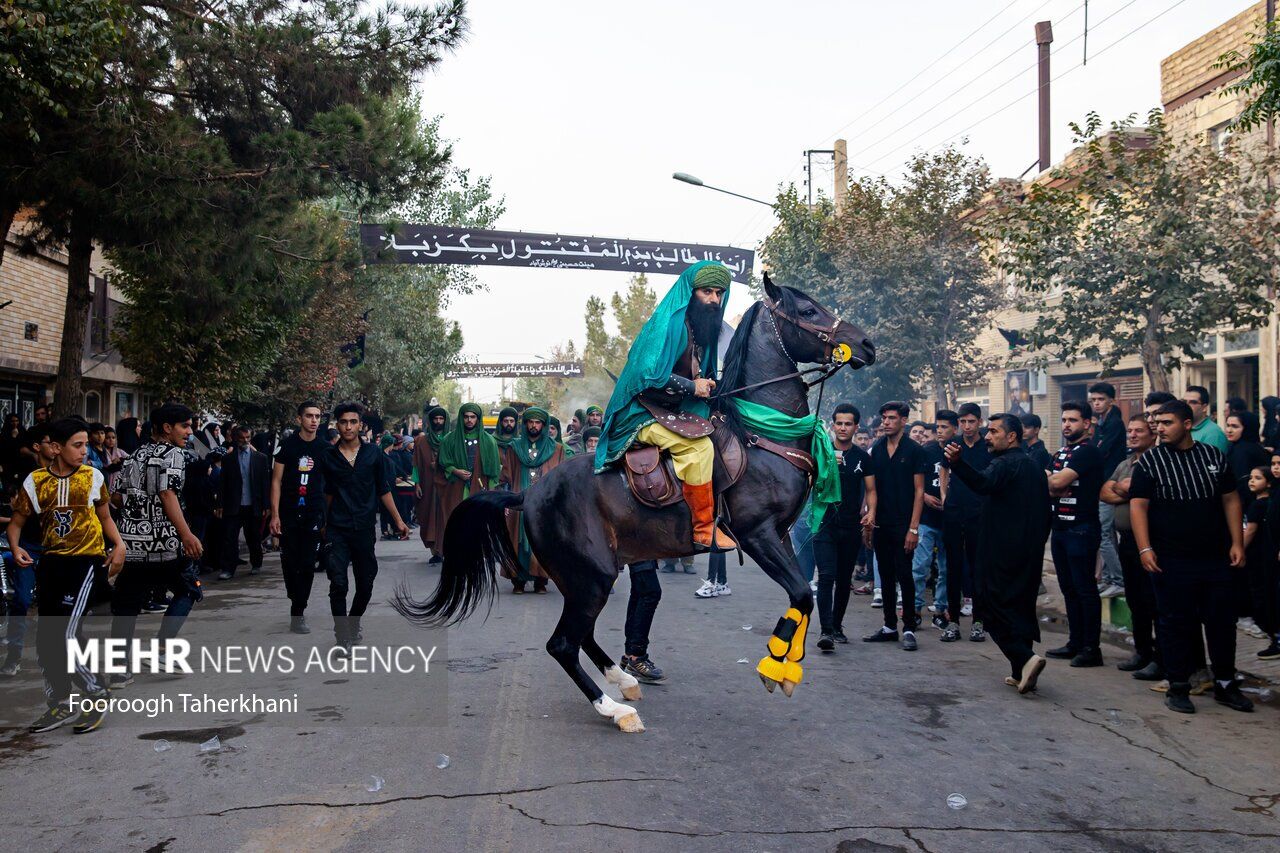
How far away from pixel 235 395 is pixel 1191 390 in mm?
14976

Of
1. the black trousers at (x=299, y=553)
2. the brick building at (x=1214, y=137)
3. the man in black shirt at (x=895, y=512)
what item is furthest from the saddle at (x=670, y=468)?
the brick building at (x=1214, y=137)

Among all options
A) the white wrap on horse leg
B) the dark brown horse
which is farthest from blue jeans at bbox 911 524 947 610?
the white wrap on horse leg

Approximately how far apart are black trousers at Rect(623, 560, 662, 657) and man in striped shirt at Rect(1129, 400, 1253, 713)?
3.20m

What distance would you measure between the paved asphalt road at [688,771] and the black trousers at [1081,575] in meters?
0.46

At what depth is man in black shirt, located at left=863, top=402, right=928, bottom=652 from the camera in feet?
28.8

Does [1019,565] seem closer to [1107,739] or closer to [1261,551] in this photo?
[1107,739]

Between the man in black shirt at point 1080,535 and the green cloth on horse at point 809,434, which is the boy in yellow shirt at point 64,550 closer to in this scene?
the green cloth on horse at point 809,434

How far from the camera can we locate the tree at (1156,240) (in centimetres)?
1448

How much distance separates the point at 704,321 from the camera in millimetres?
6582

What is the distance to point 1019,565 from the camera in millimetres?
7242

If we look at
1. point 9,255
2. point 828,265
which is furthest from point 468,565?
point 828,265

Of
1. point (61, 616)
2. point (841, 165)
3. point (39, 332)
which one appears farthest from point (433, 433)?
point (841, 165)

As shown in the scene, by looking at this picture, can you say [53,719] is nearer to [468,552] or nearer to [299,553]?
[468,552]

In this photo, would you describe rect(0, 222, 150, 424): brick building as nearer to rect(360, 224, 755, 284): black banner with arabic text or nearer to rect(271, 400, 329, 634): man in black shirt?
rect(360, 224, 755, 284): black banner with arabic text
